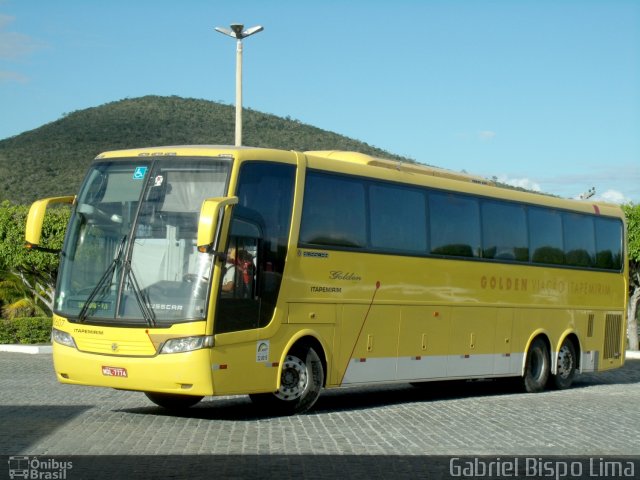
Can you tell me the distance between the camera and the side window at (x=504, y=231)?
65.5ft

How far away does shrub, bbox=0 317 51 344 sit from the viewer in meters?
34.2

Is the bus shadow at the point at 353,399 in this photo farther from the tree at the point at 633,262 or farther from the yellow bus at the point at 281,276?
the tree at the point at 633,262

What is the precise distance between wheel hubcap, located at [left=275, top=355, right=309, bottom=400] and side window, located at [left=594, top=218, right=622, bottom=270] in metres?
10.1

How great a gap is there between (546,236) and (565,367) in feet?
8.93

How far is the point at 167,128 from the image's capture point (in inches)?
4033

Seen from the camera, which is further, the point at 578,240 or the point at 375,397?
the point at 578,240

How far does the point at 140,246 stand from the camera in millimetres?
13992

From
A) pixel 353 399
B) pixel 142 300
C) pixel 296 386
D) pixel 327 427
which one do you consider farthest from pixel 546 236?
pixel 142 300

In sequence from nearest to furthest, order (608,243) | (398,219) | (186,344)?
1. (186,344)
2. (398,219)
3. (608,243)

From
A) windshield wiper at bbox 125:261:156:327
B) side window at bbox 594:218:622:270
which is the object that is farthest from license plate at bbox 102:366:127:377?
side window at bbox 594:218:622:270

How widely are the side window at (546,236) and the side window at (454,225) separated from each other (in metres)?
2.03

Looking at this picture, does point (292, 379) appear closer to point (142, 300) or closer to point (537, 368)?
point (142, 300)

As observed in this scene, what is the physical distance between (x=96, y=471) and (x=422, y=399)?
9.85 m

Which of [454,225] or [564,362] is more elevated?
[454,225]
